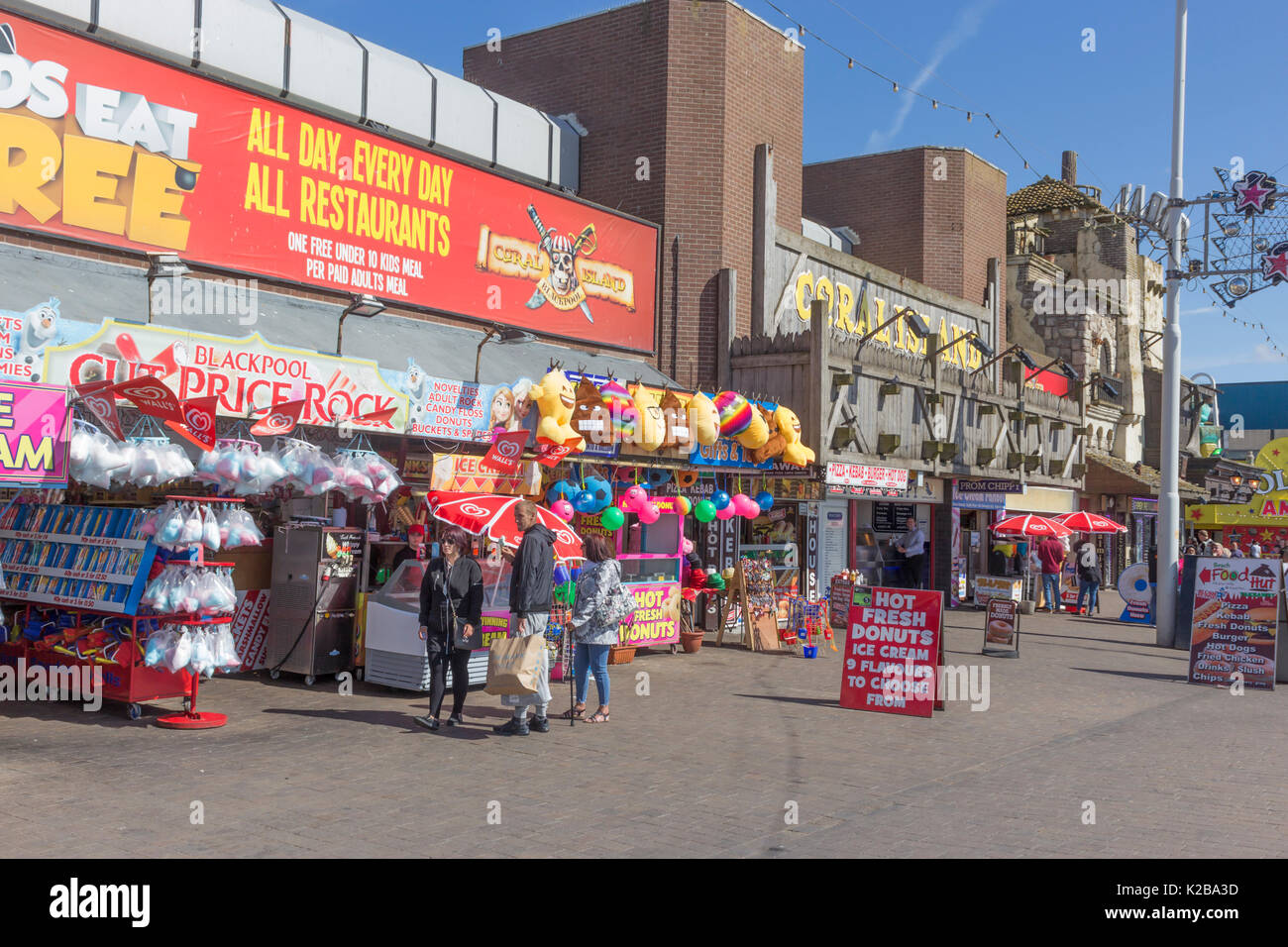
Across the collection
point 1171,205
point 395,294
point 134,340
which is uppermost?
point 1171,205

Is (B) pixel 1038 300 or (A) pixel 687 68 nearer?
(A) pixel 687 68

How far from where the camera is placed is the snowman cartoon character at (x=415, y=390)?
1145 cm

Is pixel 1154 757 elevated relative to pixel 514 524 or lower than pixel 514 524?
lower

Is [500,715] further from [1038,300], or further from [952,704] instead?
[1038,300]

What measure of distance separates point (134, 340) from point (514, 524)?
3806 mm

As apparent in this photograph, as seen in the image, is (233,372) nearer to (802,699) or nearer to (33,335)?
(33,335)

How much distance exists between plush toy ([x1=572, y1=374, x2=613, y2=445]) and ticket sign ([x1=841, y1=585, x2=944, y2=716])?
3.75m

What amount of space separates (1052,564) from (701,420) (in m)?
12.8

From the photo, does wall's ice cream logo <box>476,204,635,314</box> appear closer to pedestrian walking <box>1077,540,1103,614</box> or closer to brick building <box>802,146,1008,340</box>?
brick building <box>802,146,1008,340</box>

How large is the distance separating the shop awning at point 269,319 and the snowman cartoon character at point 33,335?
1.04 ft

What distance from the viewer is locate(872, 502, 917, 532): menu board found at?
23.3m

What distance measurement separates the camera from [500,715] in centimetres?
1037

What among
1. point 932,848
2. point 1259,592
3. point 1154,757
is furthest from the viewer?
point 1259,592

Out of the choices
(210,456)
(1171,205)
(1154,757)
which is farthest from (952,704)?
(1171,205)
